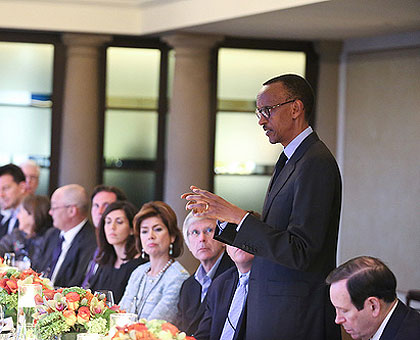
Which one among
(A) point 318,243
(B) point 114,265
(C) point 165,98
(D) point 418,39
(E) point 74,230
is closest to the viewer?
(A) point 318,243

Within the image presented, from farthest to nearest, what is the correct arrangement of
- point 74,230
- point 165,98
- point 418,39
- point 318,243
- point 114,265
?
point 165,98 → point 418,39 → point 74,230 → point 114,265 → point 318,243

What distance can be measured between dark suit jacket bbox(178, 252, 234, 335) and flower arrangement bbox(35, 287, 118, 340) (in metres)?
1.12

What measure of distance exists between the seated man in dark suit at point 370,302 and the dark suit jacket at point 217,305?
1.12 meters

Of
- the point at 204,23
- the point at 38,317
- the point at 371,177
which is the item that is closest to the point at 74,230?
the point at 204,23

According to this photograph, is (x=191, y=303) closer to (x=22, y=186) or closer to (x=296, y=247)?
(x=296, y=247)

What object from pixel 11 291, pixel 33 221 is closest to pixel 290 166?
pixel 11 291

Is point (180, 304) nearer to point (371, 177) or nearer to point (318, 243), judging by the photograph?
point (318, 243)

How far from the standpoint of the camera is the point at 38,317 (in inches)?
130

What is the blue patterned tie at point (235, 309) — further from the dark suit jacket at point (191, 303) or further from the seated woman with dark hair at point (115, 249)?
the seated woman with dark hair at point (115, 249)

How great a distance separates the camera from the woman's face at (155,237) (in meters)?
4.91

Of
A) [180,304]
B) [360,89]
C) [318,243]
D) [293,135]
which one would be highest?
[360,89]

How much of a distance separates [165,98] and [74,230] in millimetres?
2232

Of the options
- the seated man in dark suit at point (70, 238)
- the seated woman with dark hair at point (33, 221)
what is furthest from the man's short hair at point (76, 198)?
the seated woman with dark hair at point (33, 221)

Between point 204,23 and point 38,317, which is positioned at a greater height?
point 204,23
